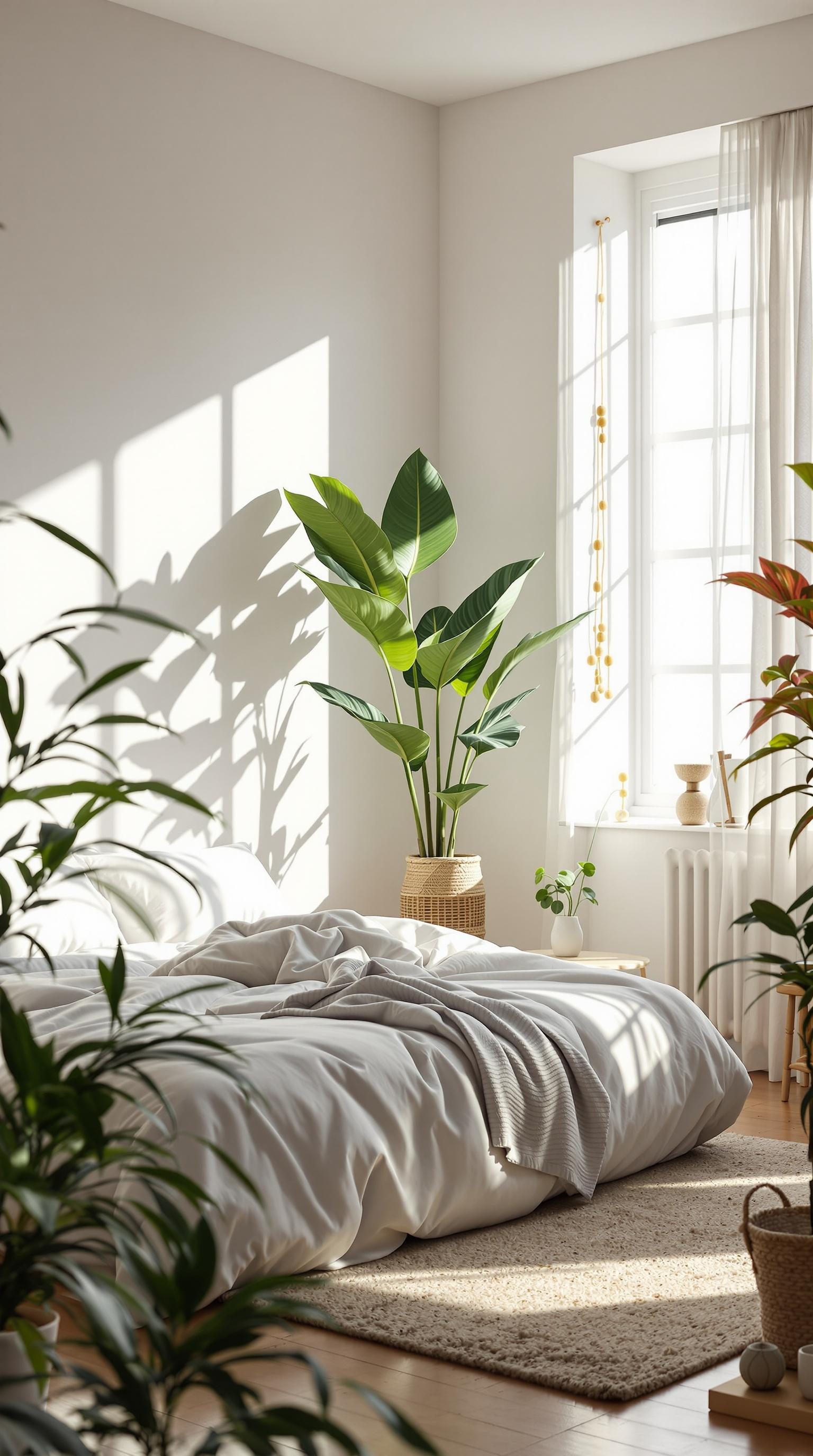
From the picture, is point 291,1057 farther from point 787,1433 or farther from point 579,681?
point 579,681

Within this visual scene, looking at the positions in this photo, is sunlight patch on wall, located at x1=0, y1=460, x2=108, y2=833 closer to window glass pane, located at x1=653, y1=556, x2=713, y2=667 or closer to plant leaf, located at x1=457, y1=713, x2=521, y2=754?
plant leaf, located at x1=457, y1=713, x2=521, y2=754

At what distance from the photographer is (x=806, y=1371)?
2.61 m

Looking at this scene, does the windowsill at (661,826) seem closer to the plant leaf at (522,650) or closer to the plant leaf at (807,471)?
the plant leaf at (522,650)

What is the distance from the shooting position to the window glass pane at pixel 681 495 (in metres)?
6.27

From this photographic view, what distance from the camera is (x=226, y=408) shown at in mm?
5734

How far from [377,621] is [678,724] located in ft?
4.69


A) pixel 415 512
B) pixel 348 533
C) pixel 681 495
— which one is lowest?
pixel 348 533

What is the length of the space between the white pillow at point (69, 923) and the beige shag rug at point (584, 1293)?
144 cm

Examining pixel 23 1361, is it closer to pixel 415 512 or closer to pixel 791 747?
pixel 791 747

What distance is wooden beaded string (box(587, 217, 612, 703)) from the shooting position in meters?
6.28

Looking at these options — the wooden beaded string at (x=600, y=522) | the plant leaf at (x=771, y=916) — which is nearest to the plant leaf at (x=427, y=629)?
the wooden beaded string at (x=600, y=522)

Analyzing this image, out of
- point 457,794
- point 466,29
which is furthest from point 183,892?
point 466,29

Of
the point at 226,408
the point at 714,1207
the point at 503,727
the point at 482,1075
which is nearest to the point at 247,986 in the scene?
the point at 482,1075

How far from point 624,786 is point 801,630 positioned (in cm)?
110
